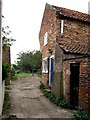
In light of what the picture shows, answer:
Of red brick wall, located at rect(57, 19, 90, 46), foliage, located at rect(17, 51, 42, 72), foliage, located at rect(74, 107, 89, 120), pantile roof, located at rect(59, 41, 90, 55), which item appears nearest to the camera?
foliage, located at rect(74, 107, 89, 120)

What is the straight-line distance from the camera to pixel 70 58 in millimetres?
10875

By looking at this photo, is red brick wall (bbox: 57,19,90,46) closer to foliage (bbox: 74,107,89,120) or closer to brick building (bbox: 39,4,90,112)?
brick building (bbox: 39,4,90,112)

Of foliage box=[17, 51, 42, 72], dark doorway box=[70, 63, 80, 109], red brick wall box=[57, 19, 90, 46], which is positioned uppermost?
red brick wall box=[57, 19, 90, 46]

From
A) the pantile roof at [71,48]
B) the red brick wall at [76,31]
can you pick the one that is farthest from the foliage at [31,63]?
the pantile roof at [71,48]

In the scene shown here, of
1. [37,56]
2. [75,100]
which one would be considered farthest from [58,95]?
[37,56]

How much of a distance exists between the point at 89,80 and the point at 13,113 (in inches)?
153

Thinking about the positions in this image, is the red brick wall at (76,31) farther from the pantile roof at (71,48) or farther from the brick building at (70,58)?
the pantile roof at (71,48)

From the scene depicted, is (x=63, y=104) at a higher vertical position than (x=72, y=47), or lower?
lower

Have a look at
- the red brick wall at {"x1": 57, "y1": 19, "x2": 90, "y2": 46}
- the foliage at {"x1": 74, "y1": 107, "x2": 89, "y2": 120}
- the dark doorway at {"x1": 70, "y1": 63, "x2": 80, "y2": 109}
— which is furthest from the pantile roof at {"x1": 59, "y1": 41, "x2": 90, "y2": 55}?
the foliage at {"x1": 74, "y1": 107, "x2": 89, "y2": 120}

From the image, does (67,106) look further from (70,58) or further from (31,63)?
(31,63)

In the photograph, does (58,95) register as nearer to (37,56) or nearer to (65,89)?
(65,89)

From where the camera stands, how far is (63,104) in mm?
10828

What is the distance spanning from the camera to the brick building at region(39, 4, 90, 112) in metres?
9.43

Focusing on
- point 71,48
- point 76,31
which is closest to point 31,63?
point 76,31
